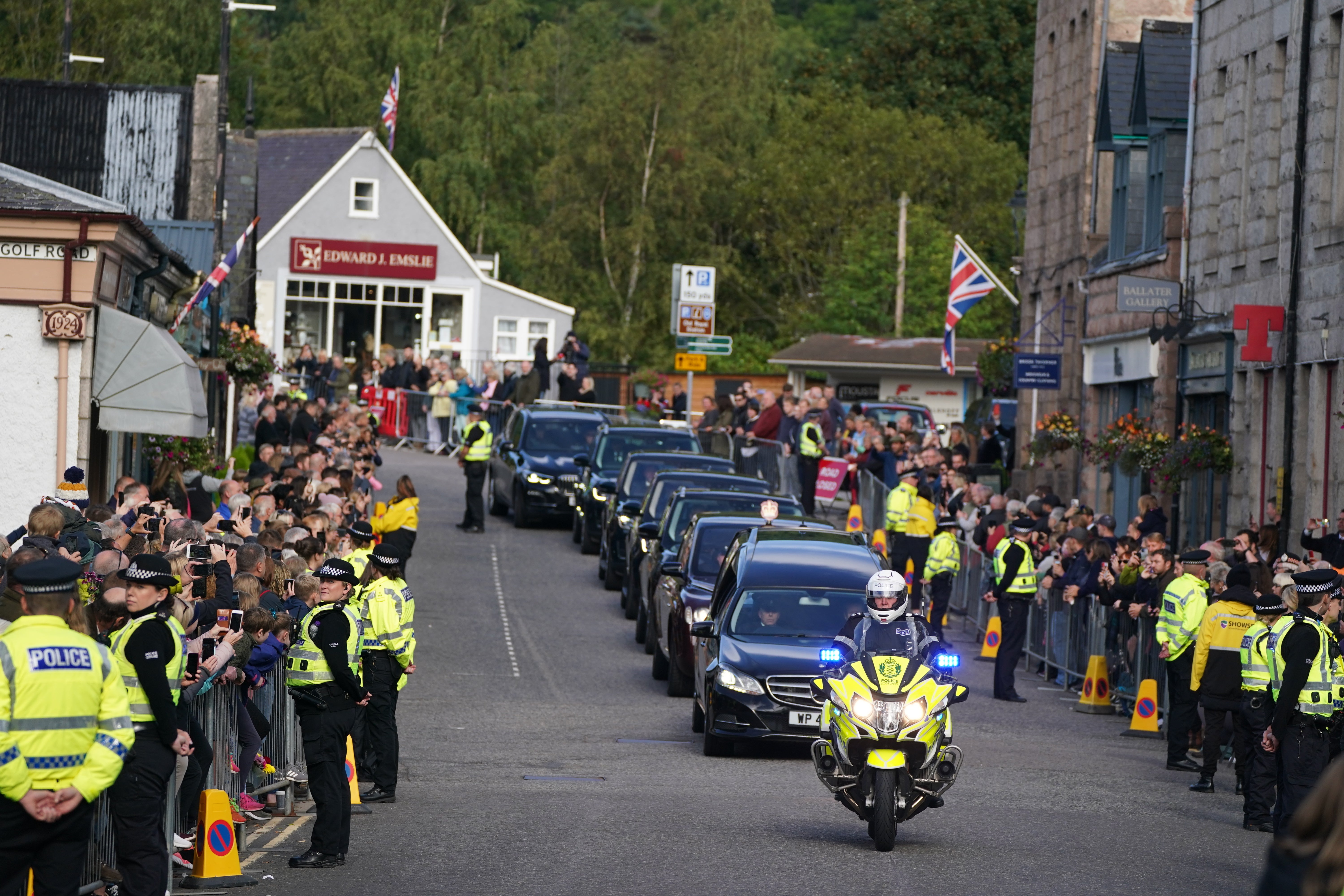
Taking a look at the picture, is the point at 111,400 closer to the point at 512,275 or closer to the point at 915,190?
the point at 915,190

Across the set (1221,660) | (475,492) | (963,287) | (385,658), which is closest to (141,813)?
(385,658)

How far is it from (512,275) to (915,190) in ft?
58.3

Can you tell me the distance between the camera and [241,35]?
7788 cm

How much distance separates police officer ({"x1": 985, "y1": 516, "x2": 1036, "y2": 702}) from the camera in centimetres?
2097

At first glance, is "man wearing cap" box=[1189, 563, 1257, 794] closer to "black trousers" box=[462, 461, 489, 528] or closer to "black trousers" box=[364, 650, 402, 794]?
"black trousers" box=[364, 650, 402, 794]

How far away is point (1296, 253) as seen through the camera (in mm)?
24875

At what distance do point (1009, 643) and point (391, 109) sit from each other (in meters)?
41.9

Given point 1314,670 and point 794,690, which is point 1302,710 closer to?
point 1314,670

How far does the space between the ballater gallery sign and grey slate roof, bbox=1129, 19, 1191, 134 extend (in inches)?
1247

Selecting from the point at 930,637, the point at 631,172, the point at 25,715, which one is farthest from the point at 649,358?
the point at 25,715

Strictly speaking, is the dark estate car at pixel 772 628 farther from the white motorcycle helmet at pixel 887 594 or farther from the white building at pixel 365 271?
the white building at pixel 365 271

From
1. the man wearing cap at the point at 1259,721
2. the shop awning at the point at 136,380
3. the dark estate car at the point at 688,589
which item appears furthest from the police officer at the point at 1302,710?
the shop awning at the point at 136,380

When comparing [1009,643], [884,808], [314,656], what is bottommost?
[884,808]

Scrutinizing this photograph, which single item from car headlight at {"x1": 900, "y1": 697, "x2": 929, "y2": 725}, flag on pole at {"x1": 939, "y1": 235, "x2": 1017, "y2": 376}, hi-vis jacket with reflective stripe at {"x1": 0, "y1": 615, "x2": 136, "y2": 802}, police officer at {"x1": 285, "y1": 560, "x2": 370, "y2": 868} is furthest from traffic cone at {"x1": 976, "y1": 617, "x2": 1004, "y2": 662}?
hi-vis jacket with reflective stripe at {"x1": 0, "y1": 615, "x2": 136, "y2": 802}
